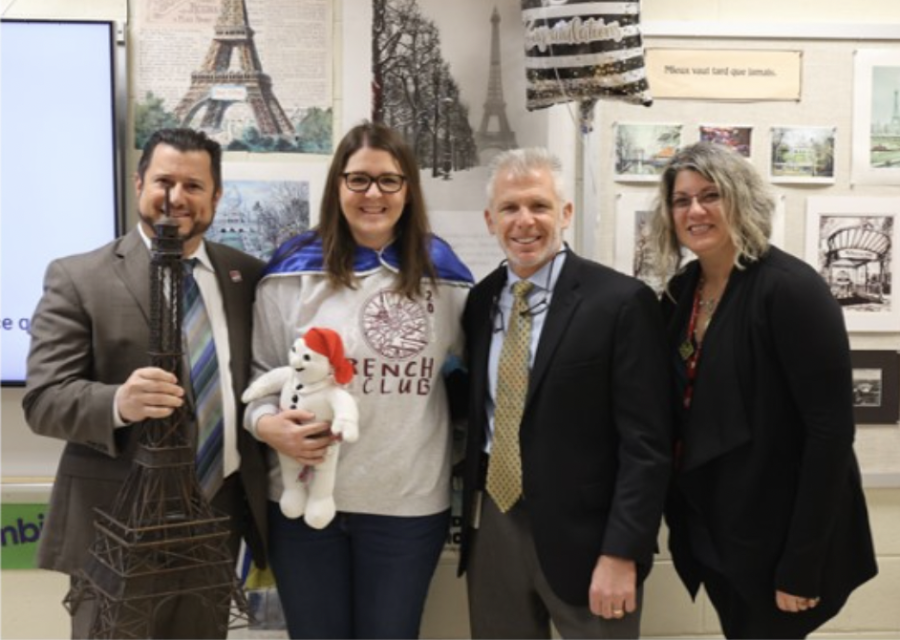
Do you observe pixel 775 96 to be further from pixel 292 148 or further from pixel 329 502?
pixel 329 502

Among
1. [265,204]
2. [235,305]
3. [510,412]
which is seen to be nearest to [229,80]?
[265,204]

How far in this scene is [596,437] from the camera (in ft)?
6.03

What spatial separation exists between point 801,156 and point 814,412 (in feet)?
4.08

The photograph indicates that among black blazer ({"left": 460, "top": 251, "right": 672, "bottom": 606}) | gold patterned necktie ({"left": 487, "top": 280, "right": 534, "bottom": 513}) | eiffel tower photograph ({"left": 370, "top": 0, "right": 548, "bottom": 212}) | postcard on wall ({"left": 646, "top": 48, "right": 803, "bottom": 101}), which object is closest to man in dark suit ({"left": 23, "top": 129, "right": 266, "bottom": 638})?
gold patterned necktie ({"left": 487, "top": 280, "right": 534, "bottom": 513})

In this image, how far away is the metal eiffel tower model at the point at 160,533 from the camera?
58.3 inches

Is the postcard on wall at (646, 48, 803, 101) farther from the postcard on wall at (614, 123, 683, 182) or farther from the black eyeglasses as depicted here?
the black eyeglasses

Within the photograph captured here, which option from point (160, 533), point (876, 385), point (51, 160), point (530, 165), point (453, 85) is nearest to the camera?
point (160, 533)

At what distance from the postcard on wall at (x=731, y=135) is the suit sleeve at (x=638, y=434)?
1.06 meters

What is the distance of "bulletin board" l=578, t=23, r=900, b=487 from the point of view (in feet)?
8.57

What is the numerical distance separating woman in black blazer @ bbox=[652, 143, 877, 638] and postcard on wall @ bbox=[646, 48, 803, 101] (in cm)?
79

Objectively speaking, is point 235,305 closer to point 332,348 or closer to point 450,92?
point 332,348

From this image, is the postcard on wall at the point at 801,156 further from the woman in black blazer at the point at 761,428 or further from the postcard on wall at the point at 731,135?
the woman in black blazer at the point at 761,428

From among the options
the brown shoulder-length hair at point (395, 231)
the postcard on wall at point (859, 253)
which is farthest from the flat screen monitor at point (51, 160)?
the postcard on wall at point (859, 253)

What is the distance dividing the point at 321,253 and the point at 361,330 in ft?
0.77
